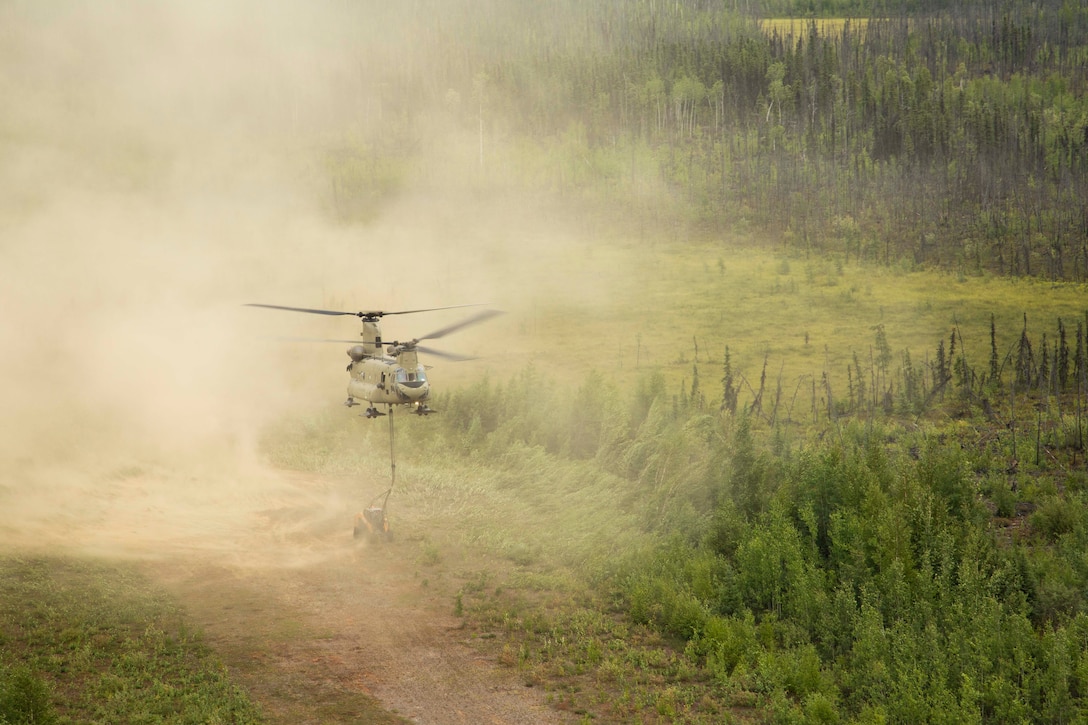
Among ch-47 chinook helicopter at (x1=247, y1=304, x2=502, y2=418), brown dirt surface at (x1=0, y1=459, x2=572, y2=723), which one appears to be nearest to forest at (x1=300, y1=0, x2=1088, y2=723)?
brown dirt surface at (x1=0, y1=459, x2=572, y2=723)

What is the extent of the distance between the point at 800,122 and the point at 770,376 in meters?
77.7

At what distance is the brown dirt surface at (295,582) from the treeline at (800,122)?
249 feet

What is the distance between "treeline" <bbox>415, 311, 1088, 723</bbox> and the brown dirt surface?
5997 millimetres

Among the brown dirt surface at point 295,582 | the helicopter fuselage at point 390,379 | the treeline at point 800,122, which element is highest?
the treeline at point 800,122

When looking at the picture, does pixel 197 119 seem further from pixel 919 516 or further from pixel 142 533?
pixel 919 516

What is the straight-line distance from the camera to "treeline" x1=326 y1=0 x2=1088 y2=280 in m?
109

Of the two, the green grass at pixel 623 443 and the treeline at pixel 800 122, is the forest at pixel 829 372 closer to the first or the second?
the green grass at pixel 623 443

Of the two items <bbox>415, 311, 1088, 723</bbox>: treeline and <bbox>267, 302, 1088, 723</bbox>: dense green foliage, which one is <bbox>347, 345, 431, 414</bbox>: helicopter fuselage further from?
<bbox>415, 311, 1088, 723</bbox>: treeline

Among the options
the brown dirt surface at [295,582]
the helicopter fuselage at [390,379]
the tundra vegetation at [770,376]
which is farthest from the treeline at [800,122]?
the helicopter fuselage at [390,379]

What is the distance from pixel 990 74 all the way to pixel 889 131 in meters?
36.8

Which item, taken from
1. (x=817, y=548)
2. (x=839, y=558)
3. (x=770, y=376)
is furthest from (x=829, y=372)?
(x=839, y=558)

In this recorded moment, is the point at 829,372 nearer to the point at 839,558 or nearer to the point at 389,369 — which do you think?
the point at 839,558

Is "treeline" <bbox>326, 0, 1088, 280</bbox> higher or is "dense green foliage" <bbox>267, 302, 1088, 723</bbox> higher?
"treeline" <bbox>326, 0, 1088, 280</bbox>

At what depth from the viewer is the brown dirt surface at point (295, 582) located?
24219mm
